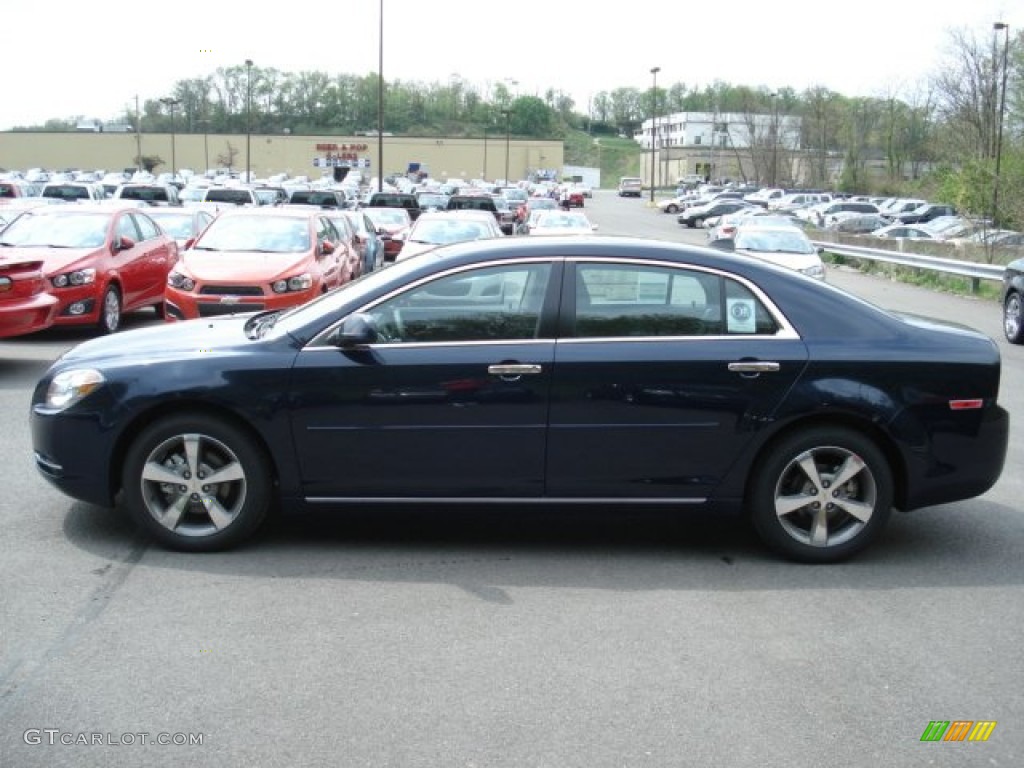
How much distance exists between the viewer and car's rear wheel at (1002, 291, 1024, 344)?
15219mm

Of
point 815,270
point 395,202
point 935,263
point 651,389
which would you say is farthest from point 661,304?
point 395,202

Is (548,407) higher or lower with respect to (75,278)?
lower

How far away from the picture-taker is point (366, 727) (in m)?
3.92

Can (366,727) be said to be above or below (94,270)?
below

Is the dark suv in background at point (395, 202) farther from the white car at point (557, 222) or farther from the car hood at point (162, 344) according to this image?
the car hood at point (162, 344)

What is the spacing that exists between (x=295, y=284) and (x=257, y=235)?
68.4 inches

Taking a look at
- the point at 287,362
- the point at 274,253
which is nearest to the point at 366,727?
the point at 287,362

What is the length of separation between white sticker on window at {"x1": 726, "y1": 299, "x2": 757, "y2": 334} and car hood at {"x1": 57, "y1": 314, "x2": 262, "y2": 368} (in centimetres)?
248

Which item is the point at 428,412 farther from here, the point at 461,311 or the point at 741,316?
the point at 741,316

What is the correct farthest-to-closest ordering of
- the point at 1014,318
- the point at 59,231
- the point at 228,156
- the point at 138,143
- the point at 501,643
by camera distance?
the point at 228,156, the point at 138,143, the point at 1014,318, the point at 59,231, the point at 501,643

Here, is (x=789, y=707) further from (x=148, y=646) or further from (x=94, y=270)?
(x=94, y=270)

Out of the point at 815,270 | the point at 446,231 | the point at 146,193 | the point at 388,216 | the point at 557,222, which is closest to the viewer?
the point at 815,270

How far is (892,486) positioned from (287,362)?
125 inches

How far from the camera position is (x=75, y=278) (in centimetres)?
1354
